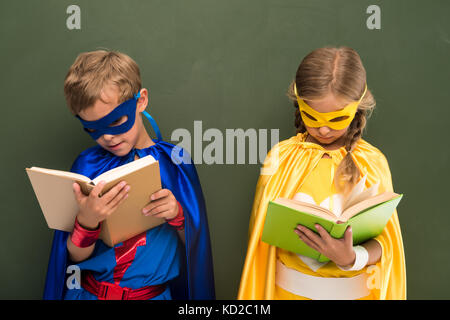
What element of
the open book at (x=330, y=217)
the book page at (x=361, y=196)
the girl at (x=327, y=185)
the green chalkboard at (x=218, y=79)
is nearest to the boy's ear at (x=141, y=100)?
the green chalkboard at (x=218, y=79)

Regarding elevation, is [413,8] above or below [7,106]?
above

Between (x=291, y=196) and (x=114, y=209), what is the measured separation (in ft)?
2.33

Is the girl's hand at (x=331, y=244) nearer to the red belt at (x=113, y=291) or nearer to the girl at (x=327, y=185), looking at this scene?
the girl at (x=327, y=185)

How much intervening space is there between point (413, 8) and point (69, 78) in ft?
5.83

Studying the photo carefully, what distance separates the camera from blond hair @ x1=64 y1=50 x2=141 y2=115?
1.75m

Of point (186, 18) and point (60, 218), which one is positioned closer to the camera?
→ point (60, 218)

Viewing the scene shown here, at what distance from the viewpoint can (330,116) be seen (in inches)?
68.2

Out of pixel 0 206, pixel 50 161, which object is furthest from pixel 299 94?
pixel 0 206

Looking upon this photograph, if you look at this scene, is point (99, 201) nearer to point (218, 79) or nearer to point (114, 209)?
point (114, 209)

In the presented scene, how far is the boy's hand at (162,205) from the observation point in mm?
1770

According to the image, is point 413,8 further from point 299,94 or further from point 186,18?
point 186,18

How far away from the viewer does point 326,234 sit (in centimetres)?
160
